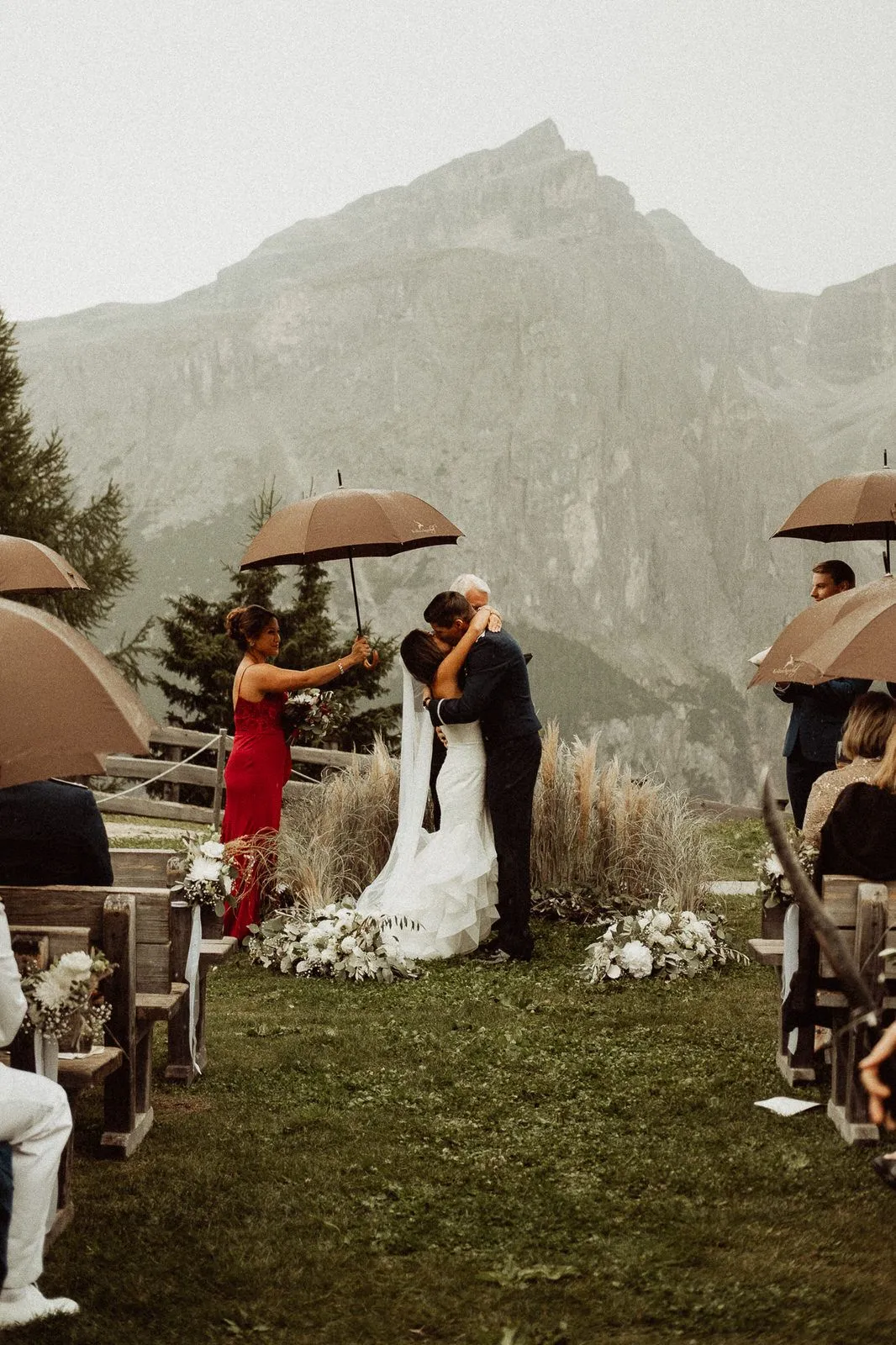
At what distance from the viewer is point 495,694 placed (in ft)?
27.6

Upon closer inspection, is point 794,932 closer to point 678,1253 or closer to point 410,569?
point 678,1253

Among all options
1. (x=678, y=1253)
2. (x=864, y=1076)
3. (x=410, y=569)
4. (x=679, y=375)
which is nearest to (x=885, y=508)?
(x=678, y=1253)

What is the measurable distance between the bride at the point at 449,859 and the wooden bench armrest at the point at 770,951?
2659 mm

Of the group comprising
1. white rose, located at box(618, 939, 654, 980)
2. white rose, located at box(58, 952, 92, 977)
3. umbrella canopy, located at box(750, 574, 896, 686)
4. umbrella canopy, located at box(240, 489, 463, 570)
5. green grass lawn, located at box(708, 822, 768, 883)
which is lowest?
green grass lawn, located at box(708, 822, 768, 883)

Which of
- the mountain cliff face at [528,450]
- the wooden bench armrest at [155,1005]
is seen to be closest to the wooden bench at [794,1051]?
the wooden bench armrest at [155,1005]

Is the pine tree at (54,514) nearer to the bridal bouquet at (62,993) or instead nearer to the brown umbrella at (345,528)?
the brown umbrella at (345,528)

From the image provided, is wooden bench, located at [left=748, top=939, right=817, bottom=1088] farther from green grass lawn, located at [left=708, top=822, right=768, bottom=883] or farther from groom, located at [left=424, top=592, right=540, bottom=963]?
green grass lawn, located at [left=708, top=822, right=768, bottom=883]

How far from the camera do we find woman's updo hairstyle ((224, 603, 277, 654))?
8.36 meters

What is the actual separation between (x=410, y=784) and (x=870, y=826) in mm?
4458

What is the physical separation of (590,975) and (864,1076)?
5277mm

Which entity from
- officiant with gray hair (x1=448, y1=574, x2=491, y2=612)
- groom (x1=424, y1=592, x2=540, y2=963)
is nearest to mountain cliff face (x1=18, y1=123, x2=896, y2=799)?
officiant with gray hair (x1=448, y1=574, x2=491, y2=612)

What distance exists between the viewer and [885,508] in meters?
7.99

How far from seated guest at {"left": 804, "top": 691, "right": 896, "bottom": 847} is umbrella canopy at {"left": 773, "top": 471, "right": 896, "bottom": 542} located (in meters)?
2.40

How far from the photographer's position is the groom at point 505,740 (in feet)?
27.3
